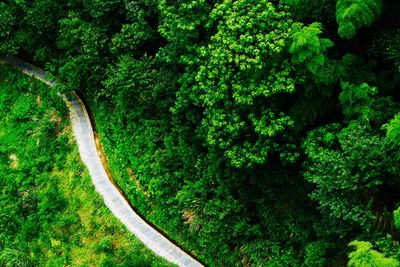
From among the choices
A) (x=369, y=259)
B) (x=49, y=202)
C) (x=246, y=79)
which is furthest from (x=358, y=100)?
(x=49, y=202)

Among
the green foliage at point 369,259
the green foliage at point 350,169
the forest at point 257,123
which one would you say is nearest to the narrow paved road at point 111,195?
the forest at point 257,123

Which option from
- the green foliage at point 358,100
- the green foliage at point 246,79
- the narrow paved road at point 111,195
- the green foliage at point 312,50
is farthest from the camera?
the narrow paved road at point 111,195

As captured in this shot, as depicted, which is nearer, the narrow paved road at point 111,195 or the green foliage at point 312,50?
the green foliage at point 312,50

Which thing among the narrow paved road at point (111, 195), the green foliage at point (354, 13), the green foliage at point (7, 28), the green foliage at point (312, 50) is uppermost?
the green foliage at point (354, 13)

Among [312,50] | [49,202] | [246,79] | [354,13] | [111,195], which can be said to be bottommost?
[49,202]

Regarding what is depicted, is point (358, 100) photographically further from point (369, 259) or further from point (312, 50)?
point (369, 259)

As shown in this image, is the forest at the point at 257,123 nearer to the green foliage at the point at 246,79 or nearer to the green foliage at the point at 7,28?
the green foliage at the point at 246,79

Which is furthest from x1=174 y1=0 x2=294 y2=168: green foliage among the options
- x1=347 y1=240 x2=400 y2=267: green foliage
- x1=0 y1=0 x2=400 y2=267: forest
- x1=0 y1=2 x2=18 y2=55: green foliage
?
x1=0 y1=2 x2=18 y2=55: green foliage
